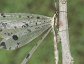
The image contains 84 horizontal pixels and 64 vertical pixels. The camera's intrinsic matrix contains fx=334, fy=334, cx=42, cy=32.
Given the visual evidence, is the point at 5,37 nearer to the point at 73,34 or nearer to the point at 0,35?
the point at 0,35

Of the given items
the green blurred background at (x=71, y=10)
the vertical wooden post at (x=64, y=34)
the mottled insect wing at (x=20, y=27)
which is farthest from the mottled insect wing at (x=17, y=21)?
the green blurred background at (x=71, y=10)

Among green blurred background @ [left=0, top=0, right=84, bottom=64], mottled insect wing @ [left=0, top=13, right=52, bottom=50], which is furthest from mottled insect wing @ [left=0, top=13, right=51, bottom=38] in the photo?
green blurred background @ [left=0, top=0, right=84, bottom=64]

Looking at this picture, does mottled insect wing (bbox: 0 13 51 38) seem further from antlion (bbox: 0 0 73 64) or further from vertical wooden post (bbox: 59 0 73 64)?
vertical wooden post (bbox: 59 0 73 64)

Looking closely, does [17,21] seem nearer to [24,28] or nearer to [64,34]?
[24,28]

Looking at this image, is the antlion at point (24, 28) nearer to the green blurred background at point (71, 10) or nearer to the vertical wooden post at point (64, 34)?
the vertical wooden post at point (64, 34)

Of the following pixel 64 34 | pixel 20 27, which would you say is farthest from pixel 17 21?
pixel 64 34

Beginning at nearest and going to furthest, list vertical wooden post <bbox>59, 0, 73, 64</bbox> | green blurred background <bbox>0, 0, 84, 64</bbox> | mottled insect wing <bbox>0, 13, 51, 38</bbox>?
vertical wooden post <bbox>59, 0, 73, 64</bbox>
mottled insect wing <bbox>0, 13, 51, 38</bbox>
green blurred background <bbox>0, 0, 84, 64</bbox>
